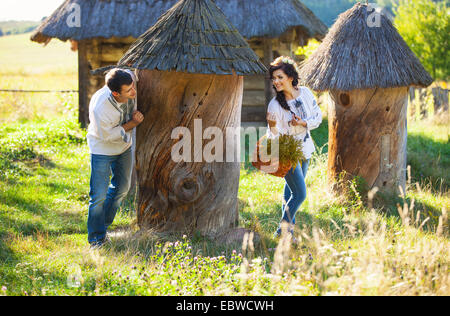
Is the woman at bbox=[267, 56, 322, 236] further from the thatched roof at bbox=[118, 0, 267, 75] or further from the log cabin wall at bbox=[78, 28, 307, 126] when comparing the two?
the log cabin wall at bbox=[78, 28, 307, 126]

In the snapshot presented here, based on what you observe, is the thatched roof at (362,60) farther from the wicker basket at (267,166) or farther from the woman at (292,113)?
the wicker basket at (267,166)

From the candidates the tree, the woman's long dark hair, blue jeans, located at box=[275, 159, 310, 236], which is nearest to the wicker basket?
blue jeans, located at box=[275, 159, 310, 236]

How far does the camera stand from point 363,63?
574 cm

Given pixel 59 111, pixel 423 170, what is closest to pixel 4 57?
pixel 59 111

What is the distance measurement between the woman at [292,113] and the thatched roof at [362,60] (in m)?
1.22

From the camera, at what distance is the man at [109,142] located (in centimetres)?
434

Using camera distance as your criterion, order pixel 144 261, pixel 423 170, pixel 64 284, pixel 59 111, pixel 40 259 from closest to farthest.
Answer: pixel 64 284 < pixel 144 261 < pixel 40 259 < pixel 423 170 < pixel 59 111

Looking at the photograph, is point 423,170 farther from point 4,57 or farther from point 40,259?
point 4,57

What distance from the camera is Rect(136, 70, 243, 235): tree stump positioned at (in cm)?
464

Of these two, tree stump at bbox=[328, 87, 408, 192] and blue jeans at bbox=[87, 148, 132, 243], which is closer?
blue jeans at bbox=[87, 148, 132, 243]

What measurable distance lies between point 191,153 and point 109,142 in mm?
751

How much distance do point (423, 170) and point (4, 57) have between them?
41.6 metres

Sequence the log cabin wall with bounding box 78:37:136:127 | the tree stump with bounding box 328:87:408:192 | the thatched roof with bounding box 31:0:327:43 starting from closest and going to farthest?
the tree stump with bounding box 328:87:408:192, the thatched roof with bounding box 31:0:327:43, the log cabin wall with bounding box 78:37:136:127

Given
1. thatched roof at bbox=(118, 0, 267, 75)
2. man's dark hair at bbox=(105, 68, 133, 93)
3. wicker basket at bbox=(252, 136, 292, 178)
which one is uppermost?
thatched roof at bbox=(118, 0, 267, 75)
